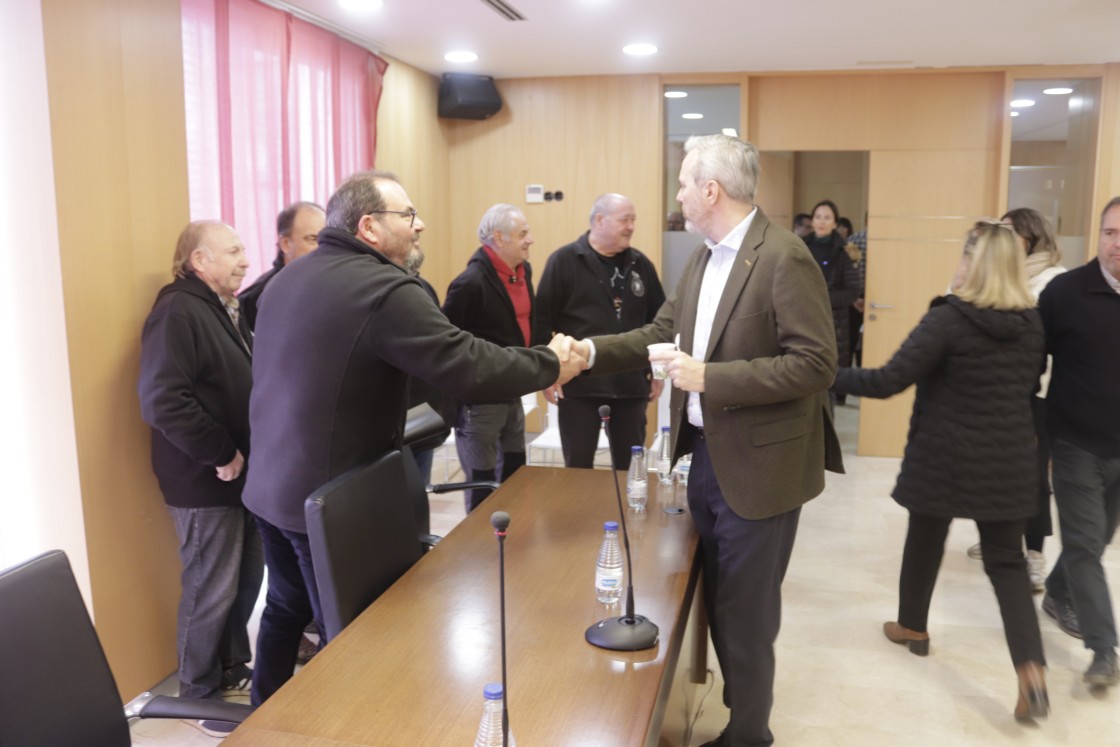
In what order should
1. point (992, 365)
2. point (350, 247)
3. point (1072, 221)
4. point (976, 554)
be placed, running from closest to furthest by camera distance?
1. point (350, 247)
2. point (992, 365)
3. point (976, 554)
4. point (1072, 221)

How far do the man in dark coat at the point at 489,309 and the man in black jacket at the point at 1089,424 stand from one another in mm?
2156

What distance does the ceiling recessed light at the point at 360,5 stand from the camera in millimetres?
4273

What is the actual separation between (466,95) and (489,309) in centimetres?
272

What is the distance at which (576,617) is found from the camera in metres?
1.91

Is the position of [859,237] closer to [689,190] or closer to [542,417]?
[542,417]

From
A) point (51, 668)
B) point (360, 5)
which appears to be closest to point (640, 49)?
point (360, 5)

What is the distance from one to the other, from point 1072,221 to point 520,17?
4054 mm

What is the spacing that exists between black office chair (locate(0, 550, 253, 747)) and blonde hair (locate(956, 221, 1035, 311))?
236 centimetres

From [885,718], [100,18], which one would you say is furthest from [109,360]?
[885,718]

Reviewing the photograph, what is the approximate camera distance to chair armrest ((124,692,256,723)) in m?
1.67

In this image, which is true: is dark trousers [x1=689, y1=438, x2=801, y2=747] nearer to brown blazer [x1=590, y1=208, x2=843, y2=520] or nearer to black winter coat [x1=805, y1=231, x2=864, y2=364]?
brown blazer [x1=590, y1=208, x2=843, y2=520]

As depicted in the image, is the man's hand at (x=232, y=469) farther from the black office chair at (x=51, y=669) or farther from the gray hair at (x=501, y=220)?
the gray hair at (x=501, y=220)

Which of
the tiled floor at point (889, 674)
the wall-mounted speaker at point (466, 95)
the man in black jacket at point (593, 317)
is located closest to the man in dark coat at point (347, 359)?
the tiled floor at point (889, 674)

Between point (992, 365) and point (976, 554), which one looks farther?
point (976, 554)
